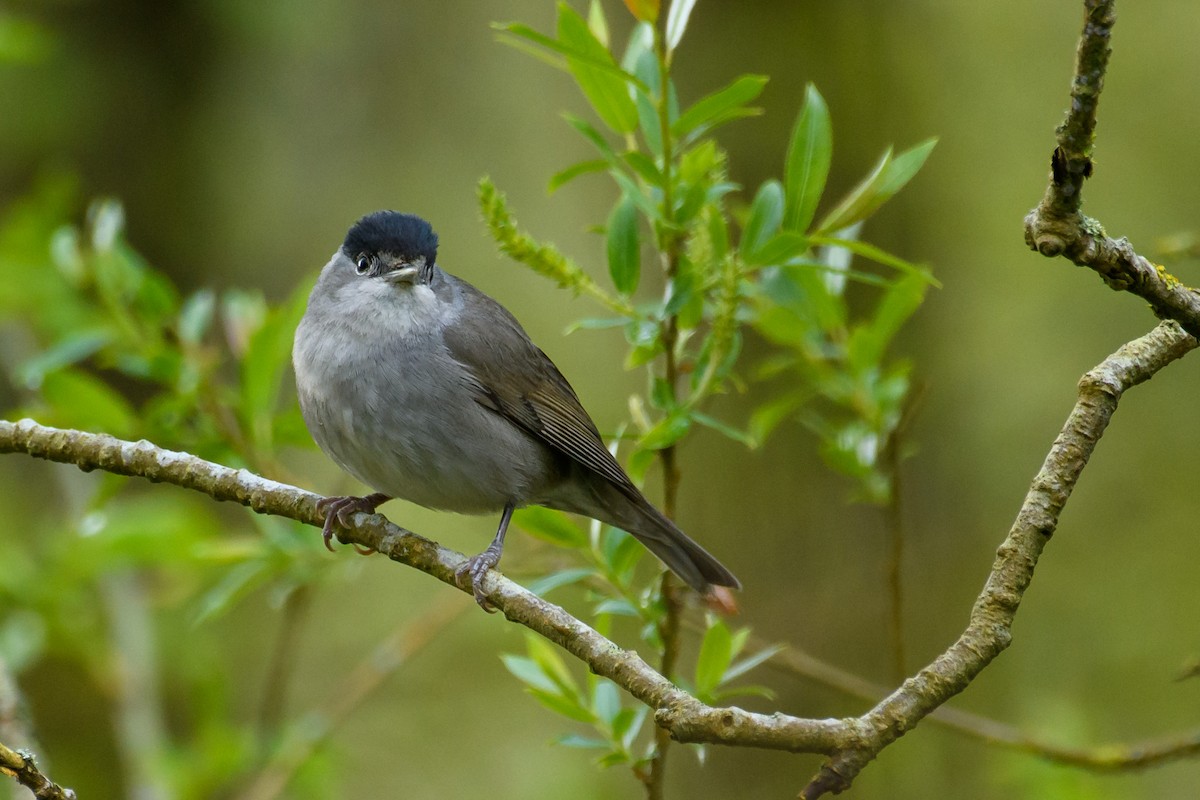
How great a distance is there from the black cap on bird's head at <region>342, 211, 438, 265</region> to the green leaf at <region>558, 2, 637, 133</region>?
1311 millimetres

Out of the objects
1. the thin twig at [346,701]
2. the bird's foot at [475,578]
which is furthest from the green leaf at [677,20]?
the thin twig at [346,701]

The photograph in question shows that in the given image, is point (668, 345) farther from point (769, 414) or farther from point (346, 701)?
point (346, 701)

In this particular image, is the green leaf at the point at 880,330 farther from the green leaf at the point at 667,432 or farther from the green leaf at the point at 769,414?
the green leaf at the point at 667,432

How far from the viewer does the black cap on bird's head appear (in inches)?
174

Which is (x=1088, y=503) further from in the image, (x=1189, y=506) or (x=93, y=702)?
(x=93, y=702)

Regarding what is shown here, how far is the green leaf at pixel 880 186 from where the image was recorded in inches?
122

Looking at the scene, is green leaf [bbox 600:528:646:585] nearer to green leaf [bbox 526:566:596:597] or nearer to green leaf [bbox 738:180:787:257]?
green leaf [bbox 526:566:596:597]

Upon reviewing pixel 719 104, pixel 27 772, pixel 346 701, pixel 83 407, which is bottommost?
pixel 27 772

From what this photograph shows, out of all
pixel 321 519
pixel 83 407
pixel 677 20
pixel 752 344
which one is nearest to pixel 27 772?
pixel 321 519

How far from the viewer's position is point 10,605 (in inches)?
186

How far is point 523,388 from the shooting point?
4594 mm

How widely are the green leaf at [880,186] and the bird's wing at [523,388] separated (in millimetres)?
1389

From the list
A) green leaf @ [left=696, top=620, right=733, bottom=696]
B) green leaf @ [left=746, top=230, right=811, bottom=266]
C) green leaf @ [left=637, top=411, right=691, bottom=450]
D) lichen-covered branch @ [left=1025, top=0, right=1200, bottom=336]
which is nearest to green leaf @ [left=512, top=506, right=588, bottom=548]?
green leaf @ [left=637, top=411, right=691, bottom=450]

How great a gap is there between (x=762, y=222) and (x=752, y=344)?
1940 millimetres
